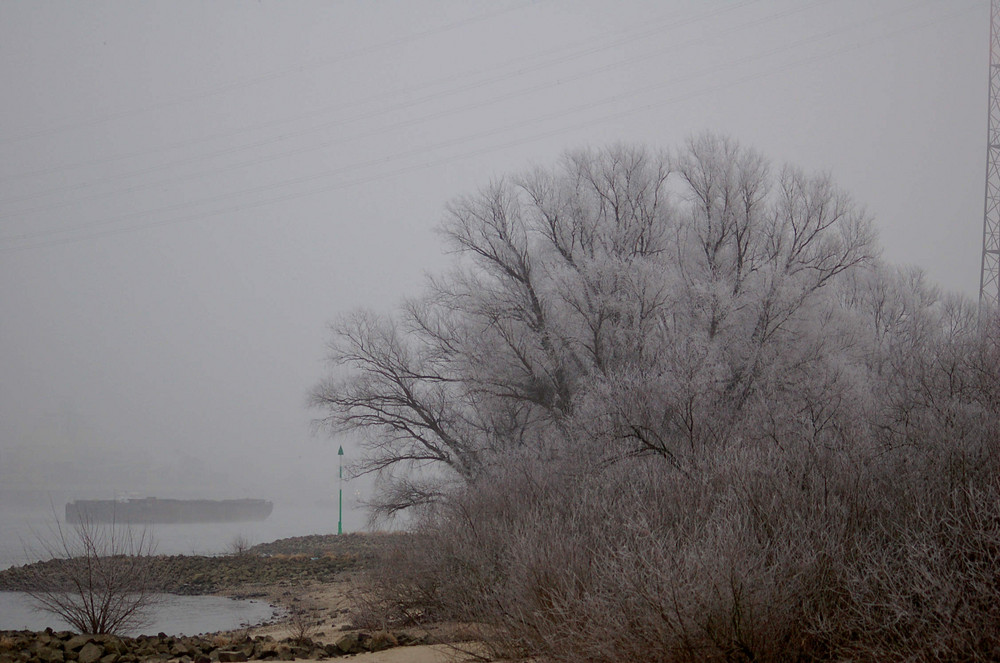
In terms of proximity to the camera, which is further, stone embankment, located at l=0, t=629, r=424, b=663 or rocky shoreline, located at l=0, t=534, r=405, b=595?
rocky shoreline, located at l=0, t=534, r=405, b=595

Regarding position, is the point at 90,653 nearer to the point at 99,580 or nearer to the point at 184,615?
the point at 99,580

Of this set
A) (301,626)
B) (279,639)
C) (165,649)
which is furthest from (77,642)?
(279,639)

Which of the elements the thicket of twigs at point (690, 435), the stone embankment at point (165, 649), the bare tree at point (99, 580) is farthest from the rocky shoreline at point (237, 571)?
the stone embankment at point (165, 649)

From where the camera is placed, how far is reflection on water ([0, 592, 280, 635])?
750 inches

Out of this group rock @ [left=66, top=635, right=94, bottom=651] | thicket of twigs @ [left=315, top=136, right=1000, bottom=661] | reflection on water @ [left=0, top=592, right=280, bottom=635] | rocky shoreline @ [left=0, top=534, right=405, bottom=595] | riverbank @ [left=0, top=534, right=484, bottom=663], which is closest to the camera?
thicket of twigs @ [left=315, top=136, right=1000, bottom=661]

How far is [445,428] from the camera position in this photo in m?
30.8

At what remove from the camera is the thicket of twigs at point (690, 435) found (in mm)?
7613

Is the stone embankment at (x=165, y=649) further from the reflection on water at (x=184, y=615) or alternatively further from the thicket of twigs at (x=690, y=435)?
the reflection on water at (x=184, y=615)

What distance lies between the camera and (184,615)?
22.3 metres

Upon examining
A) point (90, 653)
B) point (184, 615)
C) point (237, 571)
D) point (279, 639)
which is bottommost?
point (279, 639)

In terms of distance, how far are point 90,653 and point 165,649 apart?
114 centimetres

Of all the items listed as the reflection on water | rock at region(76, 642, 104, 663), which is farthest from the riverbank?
the reflection on water

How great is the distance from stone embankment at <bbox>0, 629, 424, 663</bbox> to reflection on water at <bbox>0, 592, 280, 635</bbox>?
5622 mm

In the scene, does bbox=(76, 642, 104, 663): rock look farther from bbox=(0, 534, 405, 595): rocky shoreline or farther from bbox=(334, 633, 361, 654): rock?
bbox=(0, 534, 405, 595): rocky shoreline
